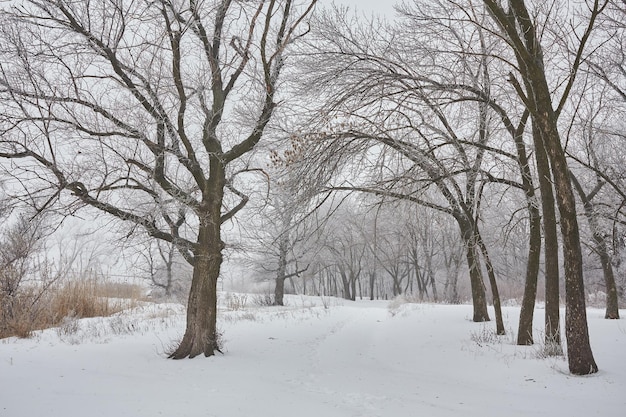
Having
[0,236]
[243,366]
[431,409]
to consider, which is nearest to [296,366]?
[243,366]

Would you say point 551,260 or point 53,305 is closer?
point 551,260

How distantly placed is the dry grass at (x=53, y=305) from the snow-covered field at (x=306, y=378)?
1.72ft

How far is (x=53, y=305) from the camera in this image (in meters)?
10.6

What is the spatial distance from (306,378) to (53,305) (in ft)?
27.1

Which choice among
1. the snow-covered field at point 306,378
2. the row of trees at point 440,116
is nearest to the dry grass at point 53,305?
A: the snow-covered field at point 306,378

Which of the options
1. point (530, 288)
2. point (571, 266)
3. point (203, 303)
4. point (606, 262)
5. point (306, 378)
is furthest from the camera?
point (606, 262)

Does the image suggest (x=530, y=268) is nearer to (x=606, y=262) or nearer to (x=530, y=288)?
(x=530, y=288)

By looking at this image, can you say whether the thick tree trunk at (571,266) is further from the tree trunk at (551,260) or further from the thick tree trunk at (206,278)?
the thick tree trunk at (206,278)

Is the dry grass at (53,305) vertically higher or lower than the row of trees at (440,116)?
lower

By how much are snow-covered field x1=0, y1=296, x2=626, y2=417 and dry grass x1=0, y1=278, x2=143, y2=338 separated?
1.72 feet

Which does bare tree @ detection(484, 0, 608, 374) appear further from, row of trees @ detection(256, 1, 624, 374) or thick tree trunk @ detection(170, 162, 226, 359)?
thick tree trunk @ detection(170, 162, 226, 359)

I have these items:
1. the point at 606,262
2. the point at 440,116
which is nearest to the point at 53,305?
the point at 440,116

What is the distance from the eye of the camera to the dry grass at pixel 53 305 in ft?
27.9

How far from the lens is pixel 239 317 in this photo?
1280 cm
